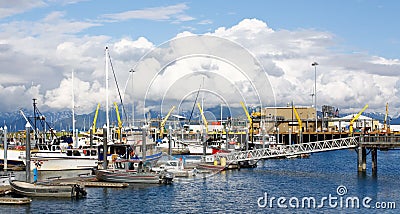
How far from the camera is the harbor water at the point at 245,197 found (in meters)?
50.7

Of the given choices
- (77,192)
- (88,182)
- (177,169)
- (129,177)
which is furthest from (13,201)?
(177,169)

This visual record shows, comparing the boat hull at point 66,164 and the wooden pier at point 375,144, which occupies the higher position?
the wooden pier at point 375,144


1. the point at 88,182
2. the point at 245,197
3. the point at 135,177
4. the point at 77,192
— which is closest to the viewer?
the point at 77,192

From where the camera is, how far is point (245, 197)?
5812 centimetres

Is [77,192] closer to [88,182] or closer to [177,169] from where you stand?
[88,182]

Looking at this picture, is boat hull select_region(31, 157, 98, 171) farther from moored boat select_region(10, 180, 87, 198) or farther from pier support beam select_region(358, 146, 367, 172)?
pier support beam select_region(358, 146, 367, 172)

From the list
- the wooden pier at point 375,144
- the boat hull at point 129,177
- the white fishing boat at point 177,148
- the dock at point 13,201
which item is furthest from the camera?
the white fishing boat at point 177,148

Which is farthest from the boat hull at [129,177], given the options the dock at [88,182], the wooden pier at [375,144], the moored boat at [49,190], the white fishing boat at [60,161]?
the wooden pier at [375,144]

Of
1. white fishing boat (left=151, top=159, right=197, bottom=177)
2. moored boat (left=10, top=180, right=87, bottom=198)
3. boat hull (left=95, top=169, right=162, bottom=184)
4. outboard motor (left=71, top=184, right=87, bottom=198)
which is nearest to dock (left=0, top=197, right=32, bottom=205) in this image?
moored boat (left=10, top=180, right=87, bottom=198)

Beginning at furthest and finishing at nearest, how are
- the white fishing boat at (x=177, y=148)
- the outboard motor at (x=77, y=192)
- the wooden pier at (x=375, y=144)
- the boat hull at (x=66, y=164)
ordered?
1. the white fishing boat at (x=177, y=148)
2. the boat hull at (x=66, y=164)
3. the wooden pier at (x=375, y=144)
4. the outboard motor at (x=77, y=192)

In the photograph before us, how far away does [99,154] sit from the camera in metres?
84.5

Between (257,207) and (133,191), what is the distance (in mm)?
15618

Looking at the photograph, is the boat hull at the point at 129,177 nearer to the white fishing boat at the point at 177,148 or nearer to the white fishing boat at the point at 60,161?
the white fishing boat at the point at 60,161

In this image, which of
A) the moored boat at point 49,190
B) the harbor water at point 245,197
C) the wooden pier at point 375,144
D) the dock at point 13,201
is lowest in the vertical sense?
the harbor water at point 245,197
